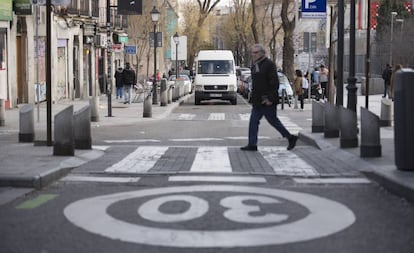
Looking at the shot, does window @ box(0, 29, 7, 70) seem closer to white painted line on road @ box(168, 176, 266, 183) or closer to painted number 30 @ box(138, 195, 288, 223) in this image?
white painted line on road @ box(168, 176, 266, 183)

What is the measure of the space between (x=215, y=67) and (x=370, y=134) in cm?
2437

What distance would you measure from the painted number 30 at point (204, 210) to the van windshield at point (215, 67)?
88.1ft

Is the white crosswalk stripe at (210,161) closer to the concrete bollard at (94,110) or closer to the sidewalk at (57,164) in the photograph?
the sidewalk at (57,164)

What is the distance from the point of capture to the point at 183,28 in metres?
80.2

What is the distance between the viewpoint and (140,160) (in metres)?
11.1

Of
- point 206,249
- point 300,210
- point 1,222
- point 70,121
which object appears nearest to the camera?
point 206,249

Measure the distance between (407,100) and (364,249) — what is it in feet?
11.5

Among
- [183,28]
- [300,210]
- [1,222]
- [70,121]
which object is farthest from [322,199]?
[183,28]

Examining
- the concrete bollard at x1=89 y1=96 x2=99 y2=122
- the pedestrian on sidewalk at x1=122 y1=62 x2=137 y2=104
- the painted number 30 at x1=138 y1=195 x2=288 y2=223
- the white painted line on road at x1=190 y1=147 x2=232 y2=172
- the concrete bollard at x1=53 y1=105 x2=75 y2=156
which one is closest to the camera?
the painted number 30 at x1=138 y1=195 x2=288 y2=223

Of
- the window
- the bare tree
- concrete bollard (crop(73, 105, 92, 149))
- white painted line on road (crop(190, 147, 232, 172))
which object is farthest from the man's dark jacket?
the bare tree

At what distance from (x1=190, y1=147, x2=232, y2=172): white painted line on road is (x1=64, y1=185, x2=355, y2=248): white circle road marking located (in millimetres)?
2402

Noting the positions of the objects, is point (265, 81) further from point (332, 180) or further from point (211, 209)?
point (211, 209)

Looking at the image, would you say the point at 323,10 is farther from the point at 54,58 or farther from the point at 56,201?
the point at 56,201

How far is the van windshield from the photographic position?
1352 inches
